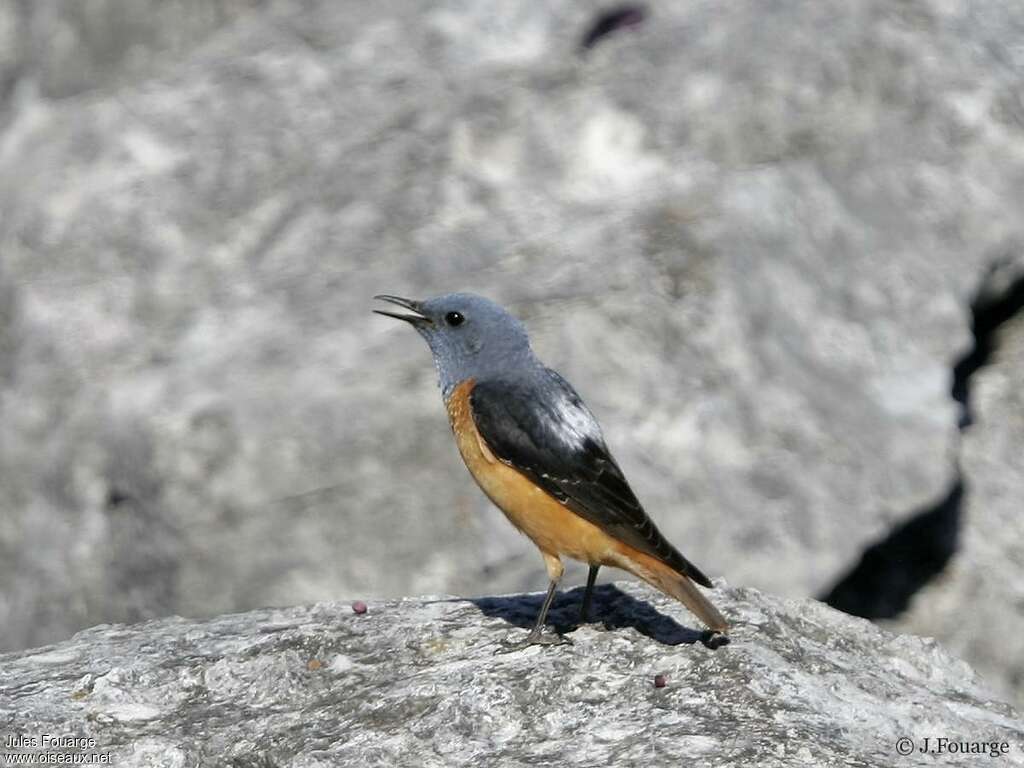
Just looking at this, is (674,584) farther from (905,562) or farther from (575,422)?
(905,562)

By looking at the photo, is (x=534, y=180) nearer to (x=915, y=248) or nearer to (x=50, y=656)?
(x=915, y=248)

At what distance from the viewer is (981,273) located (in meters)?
12.0

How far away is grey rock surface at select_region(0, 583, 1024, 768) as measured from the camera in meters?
6.71

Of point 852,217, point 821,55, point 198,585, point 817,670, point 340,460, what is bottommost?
point 198,585

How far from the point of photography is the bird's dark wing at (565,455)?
25.2 feet

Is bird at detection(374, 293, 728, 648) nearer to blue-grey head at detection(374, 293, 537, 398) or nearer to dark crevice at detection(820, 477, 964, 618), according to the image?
blue-grey head at detection(374, 293, 537, 398)

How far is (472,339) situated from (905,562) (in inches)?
168

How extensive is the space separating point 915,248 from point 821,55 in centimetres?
176

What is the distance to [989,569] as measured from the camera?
11242 mm

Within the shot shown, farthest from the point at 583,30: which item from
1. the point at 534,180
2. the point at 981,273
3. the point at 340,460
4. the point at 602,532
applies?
the point at 602,532

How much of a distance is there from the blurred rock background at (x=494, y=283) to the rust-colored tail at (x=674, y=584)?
8.48ft

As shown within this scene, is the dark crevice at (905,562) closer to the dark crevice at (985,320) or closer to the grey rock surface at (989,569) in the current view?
the grey rock surface at (989,569)

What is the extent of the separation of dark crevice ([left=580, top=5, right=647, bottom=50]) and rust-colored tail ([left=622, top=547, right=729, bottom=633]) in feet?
21.7

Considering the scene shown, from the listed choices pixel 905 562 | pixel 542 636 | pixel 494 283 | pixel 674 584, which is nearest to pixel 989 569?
pixel 905 562
